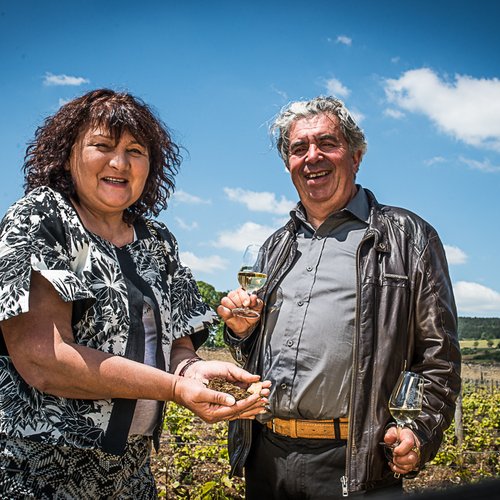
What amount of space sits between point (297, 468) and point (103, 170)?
1791mm

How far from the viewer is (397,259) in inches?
117

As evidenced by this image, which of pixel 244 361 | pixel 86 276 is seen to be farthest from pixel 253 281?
pixel 86 276

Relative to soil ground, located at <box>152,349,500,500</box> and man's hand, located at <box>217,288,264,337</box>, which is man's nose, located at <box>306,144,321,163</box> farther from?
soil ground, located at <box>152,349,500,500</box>

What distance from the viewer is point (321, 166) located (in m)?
3.42

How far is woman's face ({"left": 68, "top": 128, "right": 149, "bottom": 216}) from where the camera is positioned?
2.08 metres

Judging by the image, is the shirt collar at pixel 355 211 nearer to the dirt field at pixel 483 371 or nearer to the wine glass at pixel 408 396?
the wine glass at pixel 408 396

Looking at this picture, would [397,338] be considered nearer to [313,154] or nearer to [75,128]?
[313,154]

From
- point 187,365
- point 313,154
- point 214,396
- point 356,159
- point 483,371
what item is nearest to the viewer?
point 214,396

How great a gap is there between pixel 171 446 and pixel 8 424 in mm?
5744

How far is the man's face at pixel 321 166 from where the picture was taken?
11.2ft

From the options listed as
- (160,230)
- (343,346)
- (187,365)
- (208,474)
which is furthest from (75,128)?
(208,474)

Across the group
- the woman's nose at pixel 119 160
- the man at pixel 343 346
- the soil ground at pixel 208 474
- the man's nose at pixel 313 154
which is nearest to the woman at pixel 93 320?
the woman's nose at pixel 119 160

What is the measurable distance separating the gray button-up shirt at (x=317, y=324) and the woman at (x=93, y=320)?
0.79 meters

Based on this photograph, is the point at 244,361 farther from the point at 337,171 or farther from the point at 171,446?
the point at 171,446
